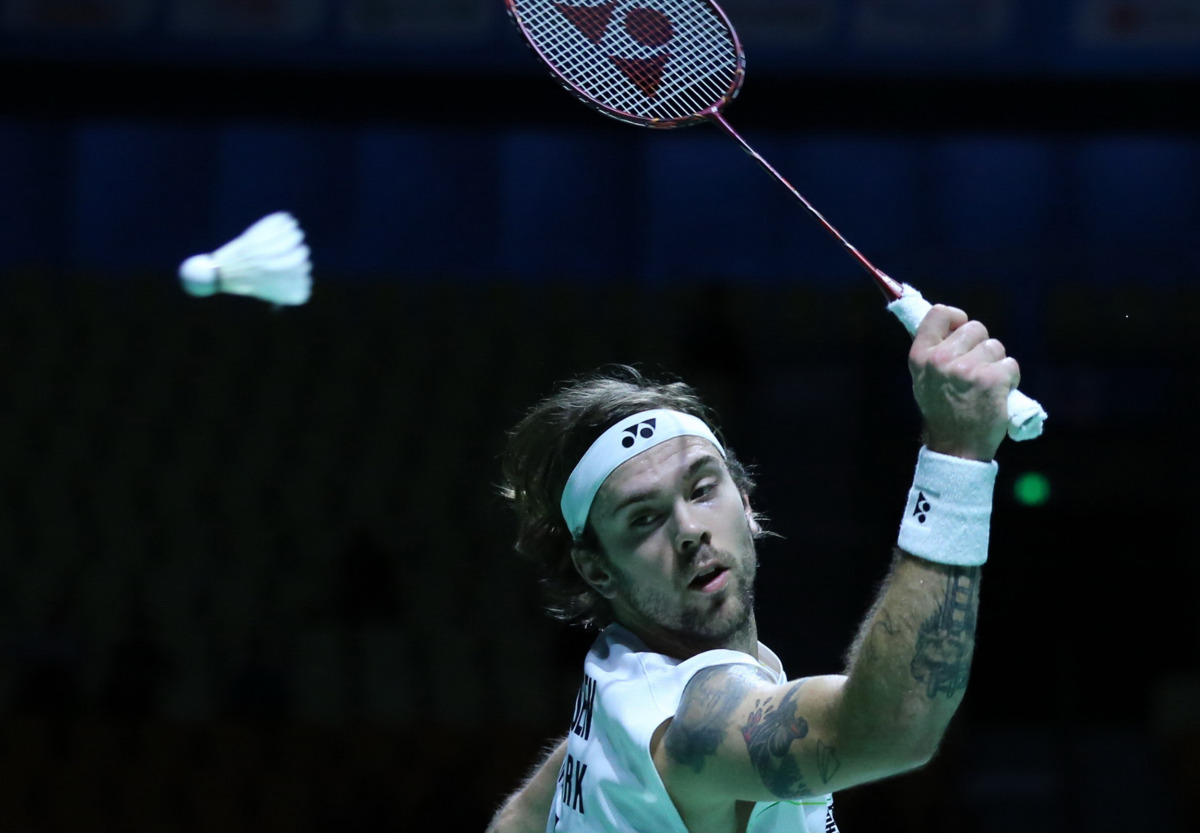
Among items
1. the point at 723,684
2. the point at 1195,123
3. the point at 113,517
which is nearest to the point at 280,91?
the point at 113,517

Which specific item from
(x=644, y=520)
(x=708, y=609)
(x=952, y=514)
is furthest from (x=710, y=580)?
(x=952, y=514)

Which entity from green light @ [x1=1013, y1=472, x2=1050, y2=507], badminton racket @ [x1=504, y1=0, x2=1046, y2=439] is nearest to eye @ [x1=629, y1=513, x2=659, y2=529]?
badminton racket @ [x1=504, y1=0, x2=1046, y2=439]

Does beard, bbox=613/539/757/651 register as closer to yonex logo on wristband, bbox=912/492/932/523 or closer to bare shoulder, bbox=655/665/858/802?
bare shoulder, bbox=655/665/858/802

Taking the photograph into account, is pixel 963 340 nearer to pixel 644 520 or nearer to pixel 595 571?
pixel 644 520

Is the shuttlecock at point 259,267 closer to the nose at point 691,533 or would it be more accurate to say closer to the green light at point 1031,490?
the nose at point 691,533

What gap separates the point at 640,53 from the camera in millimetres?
2717

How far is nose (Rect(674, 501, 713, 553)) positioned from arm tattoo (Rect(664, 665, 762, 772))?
201mm

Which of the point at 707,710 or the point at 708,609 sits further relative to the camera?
the point at 708,609

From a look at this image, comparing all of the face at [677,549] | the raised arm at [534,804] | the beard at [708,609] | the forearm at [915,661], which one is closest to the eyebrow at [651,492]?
the face at [677,549]

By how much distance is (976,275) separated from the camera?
22.5 feet

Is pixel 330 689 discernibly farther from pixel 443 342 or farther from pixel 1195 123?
pixel 1195 123

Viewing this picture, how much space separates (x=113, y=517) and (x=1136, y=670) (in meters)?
4.47

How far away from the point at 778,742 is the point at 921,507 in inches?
13.3

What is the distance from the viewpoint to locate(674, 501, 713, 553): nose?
2.07 m
